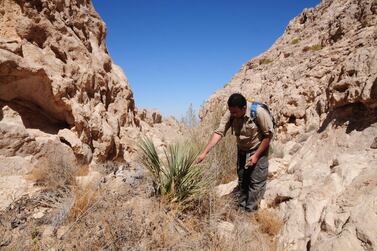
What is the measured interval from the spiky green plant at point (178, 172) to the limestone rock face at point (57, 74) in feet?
9.21

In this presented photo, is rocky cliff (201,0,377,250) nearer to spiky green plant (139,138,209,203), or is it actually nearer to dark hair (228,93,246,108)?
spiky green plant (139,138,209,203)

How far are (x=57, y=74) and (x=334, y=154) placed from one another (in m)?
5.02

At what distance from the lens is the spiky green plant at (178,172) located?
3590 mm

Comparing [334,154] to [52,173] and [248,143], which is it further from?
[52,173]

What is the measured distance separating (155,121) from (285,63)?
241 inches

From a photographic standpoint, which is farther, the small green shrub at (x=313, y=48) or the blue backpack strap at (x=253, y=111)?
the small green shrub at (x=313, y=48)

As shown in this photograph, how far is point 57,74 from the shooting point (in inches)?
230

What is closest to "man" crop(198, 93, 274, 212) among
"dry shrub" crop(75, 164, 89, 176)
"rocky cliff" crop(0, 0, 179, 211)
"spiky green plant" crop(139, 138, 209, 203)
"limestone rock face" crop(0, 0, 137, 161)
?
"spiky green plant" crop(139, 138, 209, 203)

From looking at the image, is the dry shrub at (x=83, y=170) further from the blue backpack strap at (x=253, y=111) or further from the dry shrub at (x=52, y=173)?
the blue backpack strap at (x=253, y=111)

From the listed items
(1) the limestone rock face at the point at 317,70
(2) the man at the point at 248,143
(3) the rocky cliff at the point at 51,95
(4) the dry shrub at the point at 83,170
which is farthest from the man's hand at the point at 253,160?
(4) the dry shrub at the point at 83,170

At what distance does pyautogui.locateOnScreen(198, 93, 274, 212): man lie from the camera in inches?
146

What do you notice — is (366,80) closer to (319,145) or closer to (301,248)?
(319,145)

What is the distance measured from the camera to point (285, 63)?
11.5 m

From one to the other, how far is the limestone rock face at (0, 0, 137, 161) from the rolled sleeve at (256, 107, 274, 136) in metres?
3.86
